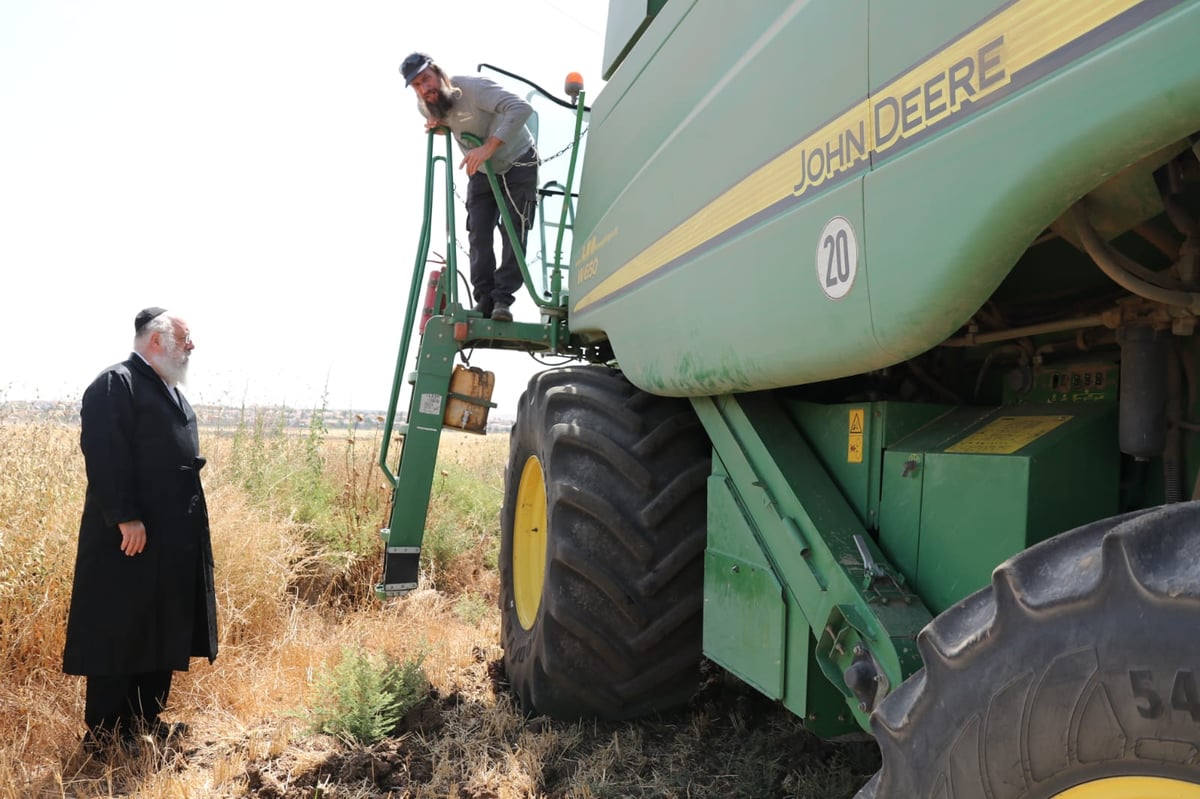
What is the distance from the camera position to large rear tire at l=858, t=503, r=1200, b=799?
0.99 m

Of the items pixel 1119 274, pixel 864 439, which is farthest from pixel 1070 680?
pixel 864 439

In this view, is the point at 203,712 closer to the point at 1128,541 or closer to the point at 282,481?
the point at 282,481

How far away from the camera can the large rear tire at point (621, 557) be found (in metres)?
2.85

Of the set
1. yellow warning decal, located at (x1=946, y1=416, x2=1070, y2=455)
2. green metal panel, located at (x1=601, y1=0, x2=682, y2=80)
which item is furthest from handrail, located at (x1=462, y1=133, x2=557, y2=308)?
yellow warning decal, located at (x1=946, y1=416, x2=1070, y2=455)

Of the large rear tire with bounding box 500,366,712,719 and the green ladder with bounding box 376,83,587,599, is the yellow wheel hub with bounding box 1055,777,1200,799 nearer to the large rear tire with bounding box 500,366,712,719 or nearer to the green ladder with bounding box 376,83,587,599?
the large rear tire with bounding box 500,366,712,719

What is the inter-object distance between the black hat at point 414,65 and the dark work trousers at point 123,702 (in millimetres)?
2939

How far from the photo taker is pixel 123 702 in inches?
135

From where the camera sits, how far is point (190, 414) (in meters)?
3.81

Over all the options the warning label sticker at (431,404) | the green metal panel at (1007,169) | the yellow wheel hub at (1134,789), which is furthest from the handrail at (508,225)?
the yellow wheel hub at (1134,789)

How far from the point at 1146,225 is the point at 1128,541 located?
2.38 feet

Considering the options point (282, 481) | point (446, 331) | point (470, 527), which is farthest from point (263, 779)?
point (470, 527)

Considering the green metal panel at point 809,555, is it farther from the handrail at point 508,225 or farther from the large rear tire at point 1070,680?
the handrail at point 508,225

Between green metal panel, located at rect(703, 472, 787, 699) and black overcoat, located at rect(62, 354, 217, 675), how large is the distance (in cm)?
227

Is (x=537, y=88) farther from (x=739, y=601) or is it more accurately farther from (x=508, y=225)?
(x=739, y=601)
